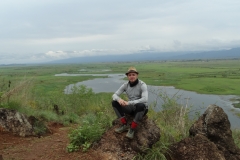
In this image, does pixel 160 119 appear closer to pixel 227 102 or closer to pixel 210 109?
pixel 210 109

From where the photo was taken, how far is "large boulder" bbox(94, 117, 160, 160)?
5301mm

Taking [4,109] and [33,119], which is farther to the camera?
[33,119]

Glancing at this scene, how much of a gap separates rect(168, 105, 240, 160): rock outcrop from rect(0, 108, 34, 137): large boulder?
4501 mm

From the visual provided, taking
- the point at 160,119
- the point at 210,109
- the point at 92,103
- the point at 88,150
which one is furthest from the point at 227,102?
the point at 88,150

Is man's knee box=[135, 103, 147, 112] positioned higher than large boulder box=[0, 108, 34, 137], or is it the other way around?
man's knee box=[135, 103, 147, 112]

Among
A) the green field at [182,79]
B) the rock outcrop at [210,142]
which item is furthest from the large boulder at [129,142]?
Result: the green field at [182,79]

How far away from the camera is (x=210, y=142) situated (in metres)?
5.39

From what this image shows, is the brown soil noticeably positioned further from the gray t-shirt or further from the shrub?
the gray t-shirt

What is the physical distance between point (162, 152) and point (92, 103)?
38.5ft

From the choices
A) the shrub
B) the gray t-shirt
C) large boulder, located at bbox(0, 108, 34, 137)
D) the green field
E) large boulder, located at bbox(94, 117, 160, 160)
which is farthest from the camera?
the green field

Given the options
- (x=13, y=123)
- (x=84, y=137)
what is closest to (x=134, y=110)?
(x=84, y=137)

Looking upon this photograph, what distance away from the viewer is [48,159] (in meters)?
5.31

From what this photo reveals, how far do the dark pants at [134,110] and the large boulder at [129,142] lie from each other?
300 millimetres

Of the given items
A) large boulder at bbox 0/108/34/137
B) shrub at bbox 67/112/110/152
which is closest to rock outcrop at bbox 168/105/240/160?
shrub at bbox 67/112/110/152
